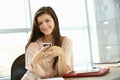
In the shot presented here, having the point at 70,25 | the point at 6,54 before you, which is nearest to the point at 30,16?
the point at 6,54

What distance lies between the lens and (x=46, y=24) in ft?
5.55

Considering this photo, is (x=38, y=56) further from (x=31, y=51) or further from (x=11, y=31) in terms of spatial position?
(x=11, y=31)

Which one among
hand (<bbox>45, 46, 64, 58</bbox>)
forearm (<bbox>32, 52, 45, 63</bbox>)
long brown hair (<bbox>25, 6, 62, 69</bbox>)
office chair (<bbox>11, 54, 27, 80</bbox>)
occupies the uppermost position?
long brown hair (<bbox>25, 6, 62, 69</bbox>)

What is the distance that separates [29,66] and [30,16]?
5.48ft

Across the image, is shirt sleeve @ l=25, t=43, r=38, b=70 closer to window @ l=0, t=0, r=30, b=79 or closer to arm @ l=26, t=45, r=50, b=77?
arm @ l=26, t=45, r=50, b=77

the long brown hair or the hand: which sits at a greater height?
the long brown hair

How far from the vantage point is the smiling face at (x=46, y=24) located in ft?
5.46

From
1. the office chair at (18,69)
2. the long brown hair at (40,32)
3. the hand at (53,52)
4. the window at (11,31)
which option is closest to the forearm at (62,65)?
the hand at (53,52)

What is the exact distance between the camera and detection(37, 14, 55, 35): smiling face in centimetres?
166

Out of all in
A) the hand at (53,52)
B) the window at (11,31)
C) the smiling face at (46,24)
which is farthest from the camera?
the window at (11,31)

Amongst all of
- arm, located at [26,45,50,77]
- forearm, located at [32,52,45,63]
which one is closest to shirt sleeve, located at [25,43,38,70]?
arm, located at [26,45,50,77]

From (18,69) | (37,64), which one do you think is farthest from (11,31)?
(37,64)

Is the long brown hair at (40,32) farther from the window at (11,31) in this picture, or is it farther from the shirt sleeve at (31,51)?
the window at (11,31)

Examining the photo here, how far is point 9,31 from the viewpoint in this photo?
2.90 m
